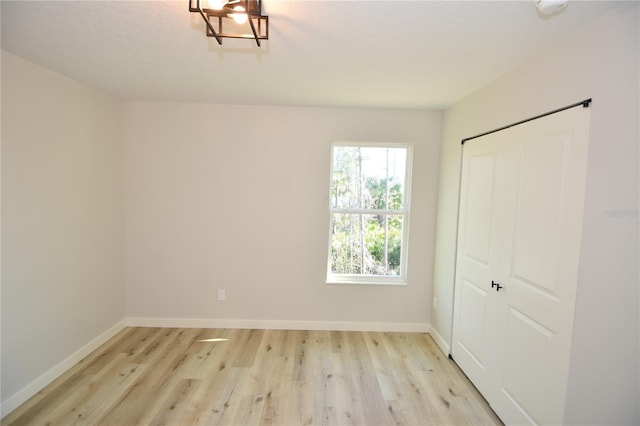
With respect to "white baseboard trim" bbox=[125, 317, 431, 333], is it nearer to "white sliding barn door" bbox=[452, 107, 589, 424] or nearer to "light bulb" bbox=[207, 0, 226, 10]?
"white sliding barn door" bbox=[452, 107, 589, 424]

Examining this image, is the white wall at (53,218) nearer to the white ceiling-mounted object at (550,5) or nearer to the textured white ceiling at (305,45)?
the textured white ceiling at (305,45)

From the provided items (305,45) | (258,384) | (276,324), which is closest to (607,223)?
(305,45)

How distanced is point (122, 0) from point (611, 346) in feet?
9.39

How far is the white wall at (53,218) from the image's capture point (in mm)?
1912

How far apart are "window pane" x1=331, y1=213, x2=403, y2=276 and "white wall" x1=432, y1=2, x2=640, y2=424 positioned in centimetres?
188

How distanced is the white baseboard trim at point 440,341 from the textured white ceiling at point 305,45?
2.43 m

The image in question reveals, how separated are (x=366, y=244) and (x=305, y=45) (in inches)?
86.0

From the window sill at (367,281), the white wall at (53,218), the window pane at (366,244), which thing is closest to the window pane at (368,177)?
the window pane at (366,244)

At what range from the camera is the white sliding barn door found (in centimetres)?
147

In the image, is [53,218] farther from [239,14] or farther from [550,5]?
[550,5]

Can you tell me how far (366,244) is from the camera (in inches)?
128

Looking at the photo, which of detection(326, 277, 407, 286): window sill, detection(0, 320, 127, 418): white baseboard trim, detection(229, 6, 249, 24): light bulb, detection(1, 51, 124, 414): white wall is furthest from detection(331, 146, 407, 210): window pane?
detection(0, 320, 127, 418): white baseboard trim

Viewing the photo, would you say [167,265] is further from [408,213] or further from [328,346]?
[408,213]

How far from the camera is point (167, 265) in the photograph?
10.2 ft
